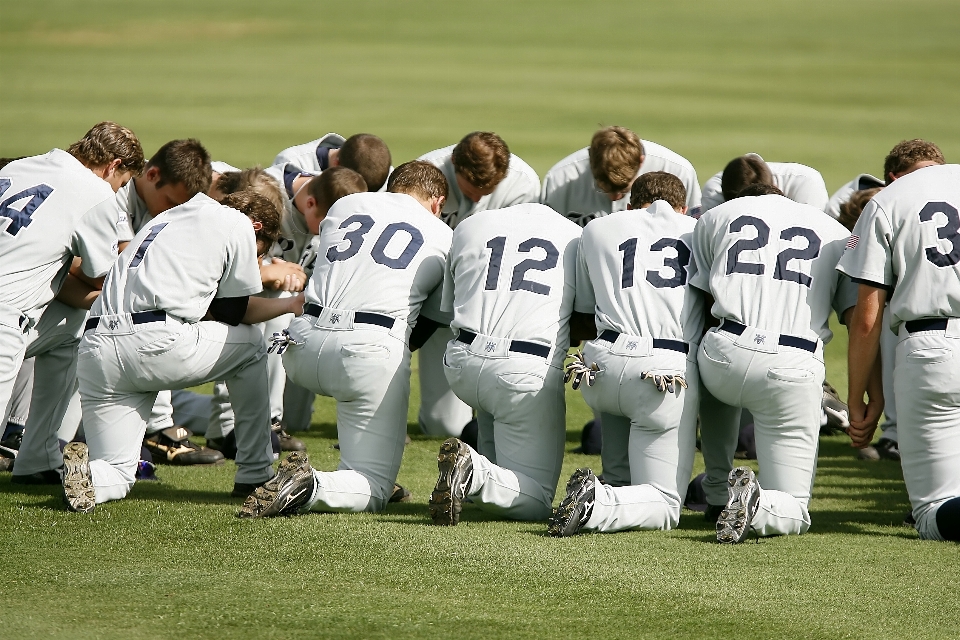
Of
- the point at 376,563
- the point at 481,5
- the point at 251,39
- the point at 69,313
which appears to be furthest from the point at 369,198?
the point at 481,5

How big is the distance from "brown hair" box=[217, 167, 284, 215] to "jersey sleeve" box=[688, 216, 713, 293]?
2349 millimetres

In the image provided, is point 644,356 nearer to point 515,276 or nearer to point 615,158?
point 515,276

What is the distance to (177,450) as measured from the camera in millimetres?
7363

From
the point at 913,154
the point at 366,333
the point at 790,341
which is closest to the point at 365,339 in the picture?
the point at 366,333

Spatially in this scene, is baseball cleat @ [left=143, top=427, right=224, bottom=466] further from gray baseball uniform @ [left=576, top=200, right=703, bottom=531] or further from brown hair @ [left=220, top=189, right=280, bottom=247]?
gray baseball uniform @ [left=576, top=200, right=703, bottom=531]

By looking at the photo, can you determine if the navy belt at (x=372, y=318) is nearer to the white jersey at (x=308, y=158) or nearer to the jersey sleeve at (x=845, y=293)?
the jersey sleeve at (x=845, y=293)

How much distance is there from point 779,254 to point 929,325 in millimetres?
741

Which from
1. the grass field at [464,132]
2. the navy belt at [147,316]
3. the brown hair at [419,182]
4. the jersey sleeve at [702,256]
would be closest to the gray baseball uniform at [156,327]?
the navy belt at [147,316]

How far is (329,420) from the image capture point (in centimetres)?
912

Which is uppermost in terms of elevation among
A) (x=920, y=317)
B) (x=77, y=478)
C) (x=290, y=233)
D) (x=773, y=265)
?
(x=773, y=265)

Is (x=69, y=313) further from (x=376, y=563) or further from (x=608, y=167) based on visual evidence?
(x=608, y=167)

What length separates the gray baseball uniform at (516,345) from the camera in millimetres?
5859

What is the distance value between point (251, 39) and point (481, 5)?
13.0m

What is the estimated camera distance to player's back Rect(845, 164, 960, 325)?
Answer: 5551mm
